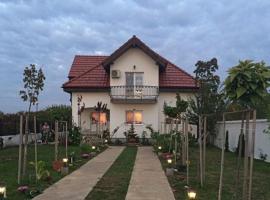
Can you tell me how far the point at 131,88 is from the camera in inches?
1366

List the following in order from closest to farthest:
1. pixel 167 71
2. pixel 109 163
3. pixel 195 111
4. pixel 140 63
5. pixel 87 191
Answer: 1. pixel 87 191
2. pixel 109 163
3. pixel 195 111
4. pixel 140 63
5. pixel 167 71

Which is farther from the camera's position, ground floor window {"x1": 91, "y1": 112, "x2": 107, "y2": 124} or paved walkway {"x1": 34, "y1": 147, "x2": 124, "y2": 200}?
ground floor window {"x1": 91, "y1": 112, "x2": 107, "y2": 124}

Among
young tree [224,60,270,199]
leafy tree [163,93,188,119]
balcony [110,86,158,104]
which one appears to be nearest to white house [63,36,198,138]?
balcony [110,86,158,104]

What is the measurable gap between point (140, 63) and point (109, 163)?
1705 centimetres

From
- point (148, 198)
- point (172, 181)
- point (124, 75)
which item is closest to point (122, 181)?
point (172, 181)

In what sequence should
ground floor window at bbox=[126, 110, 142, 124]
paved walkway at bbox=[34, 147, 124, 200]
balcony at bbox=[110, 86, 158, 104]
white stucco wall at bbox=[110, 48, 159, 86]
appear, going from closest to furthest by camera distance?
paved walkway at bbox=[34, 147, 124, 200] < balcony at bbox=[110, 86, 158, 104] < white stucco wall at bbox=[110, 48, 159, 86] < ground floor window at bbox=[126, 110, 142, 124]

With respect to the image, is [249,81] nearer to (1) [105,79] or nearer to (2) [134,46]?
(2) [134,46]

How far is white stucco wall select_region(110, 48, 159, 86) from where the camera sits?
34.9 meters

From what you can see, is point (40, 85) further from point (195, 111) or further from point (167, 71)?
point (195, 111)

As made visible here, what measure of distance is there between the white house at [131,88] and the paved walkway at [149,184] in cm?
1745

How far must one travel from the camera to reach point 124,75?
34938mm

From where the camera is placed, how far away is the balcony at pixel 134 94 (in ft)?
113

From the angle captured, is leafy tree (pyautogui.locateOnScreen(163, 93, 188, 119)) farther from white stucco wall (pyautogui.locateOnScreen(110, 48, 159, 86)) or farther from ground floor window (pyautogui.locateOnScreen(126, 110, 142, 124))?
ground floor window (pyautogui.locateOnScreen(126, 110, 142, 124))

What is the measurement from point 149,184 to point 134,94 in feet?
72.8
